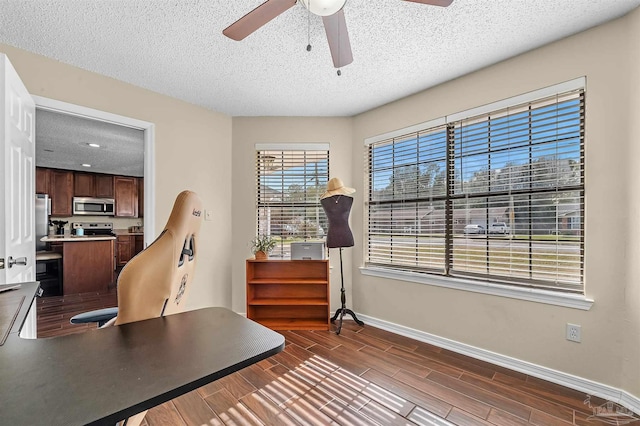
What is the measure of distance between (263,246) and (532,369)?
8.41 feet

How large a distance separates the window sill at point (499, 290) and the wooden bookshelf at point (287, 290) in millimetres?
707

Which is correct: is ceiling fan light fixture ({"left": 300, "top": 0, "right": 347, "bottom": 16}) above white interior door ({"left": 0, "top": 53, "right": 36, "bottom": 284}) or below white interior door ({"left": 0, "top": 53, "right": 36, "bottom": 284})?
above

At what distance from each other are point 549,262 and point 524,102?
3.97 ft

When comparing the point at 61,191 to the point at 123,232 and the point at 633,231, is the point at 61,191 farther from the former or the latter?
the point at 633,231

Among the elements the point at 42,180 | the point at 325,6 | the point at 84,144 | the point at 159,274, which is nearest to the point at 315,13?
the point at 325,6

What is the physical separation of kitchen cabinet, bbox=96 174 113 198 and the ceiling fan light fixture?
6555 mm

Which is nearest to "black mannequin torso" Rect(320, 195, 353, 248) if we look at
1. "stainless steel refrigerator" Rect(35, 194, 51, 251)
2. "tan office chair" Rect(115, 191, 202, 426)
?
"tan office chair" Rect(115, 191, 202, 426)

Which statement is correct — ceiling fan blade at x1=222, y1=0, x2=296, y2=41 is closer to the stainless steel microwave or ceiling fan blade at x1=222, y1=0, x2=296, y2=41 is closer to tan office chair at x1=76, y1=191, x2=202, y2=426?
tan office chair at x1=76, y1=191, x2=202, y2=426

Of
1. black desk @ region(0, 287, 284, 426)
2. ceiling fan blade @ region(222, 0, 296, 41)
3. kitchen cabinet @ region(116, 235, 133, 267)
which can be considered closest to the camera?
black desk @ region(0, 287, 284, 426)

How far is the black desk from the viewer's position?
42 cm

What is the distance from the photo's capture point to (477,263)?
7.82 ft

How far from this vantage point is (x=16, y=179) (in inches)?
67.6

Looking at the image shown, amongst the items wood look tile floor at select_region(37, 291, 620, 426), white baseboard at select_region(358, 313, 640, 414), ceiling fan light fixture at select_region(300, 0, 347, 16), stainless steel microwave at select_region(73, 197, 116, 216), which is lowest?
wood look tile floor at select_region(37, 291, 620, 426)

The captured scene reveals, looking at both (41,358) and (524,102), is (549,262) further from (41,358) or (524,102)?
(41,358)
